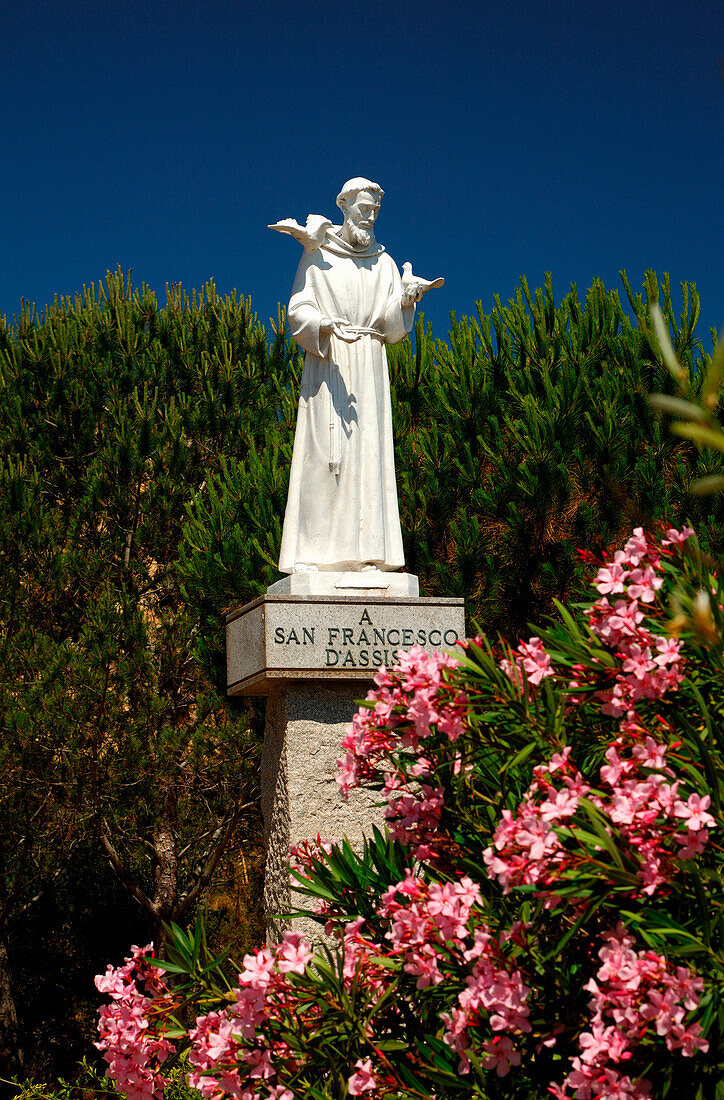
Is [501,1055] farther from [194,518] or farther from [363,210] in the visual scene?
[194,518]

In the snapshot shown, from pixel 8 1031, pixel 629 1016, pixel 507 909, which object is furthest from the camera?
pixel 8 1031

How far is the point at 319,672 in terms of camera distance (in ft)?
17.3

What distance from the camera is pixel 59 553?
10281mm

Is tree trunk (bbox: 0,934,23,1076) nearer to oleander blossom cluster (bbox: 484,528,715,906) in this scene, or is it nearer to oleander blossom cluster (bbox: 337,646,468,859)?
oleander blossom cluster (bbox: 337,646,468,859)

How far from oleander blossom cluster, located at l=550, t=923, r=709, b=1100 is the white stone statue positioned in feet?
11.5

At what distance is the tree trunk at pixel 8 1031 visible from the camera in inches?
372

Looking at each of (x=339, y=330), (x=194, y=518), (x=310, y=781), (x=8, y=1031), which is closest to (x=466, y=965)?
(x=310, y=781)

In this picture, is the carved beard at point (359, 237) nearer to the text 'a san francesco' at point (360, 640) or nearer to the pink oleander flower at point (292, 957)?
the text 'a san francesco' at point (360, 640)

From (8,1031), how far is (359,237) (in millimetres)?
7096

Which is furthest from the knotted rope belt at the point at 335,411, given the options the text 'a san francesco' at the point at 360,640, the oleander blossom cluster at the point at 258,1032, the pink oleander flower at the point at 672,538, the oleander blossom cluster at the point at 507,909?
the oleander blossom cluster at the point at 258,1032

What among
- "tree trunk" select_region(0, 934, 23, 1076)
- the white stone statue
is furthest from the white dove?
"tree trunk" select_region(0, 934, 23, 1076)

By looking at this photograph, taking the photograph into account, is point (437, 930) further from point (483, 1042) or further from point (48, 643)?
point (48, 643)

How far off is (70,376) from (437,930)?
933 cm

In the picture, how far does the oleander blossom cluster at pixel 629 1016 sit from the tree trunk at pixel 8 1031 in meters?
8.30
